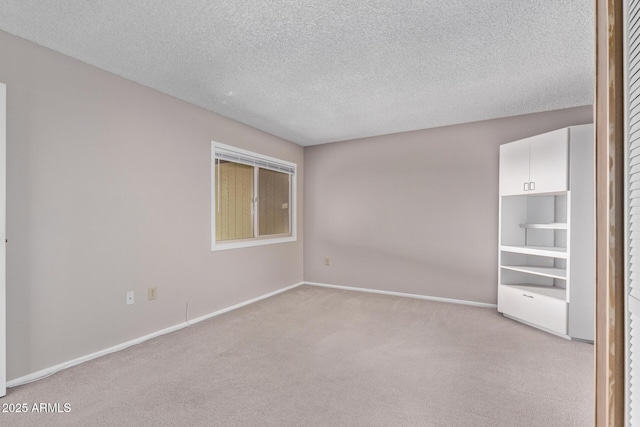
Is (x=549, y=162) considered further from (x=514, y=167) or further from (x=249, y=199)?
(x=249, y=199)

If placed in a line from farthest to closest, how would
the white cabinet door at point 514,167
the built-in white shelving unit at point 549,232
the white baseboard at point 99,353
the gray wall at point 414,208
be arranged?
the gray wall at point 414,208
the white cabinet door at point 514,167
the built-in white shelving unit at point 549,232
the white baseboard at point 99,353

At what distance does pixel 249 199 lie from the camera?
436 cm

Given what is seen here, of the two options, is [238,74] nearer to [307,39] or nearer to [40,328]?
[307,39]

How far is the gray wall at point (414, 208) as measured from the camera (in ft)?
12.9

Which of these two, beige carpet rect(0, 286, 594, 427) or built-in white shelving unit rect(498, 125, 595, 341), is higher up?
built-in white shelving unit rect(498, 125, 595, 341)

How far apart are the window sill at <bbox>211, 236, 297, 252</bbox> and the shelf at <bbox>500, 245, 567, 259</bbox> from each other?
9.97ft

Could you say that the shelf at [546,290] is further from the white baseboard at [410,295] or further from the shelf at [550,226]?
the shelf at [550,226]

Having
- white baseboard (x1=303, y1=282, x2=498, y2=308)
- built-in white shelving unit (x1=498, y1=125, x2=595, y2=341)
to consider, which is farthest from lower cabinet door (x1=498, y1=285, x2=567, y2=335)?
white baseboard (x1=303, y1=282, x2=498, y2=308)

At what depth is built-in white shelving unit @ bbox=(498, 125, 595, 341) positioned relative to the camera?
290 cm

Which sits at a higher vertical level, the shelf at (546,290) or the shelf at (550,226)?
the shelf at (550,226)

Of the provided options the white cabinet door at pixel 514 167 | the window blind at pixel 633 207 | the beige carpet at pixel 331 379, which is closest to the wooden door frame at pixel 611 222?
the window blind at pixel 633 207

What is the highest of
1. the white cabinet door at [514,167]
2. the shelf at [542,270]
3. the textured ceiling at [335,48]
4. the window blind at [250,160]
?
the textured ceiling at [335,48]

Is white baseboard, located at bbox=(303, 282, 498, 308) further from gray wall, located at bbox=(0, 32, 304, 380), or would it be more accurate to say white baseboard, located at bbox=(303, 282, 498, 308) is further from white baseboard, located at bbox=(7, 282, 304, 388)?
gray wall, located at bbox=(0, 32, 304, 380)

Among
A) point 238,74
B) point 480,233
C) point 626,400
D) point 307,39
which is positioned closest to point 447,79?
point 307,39
